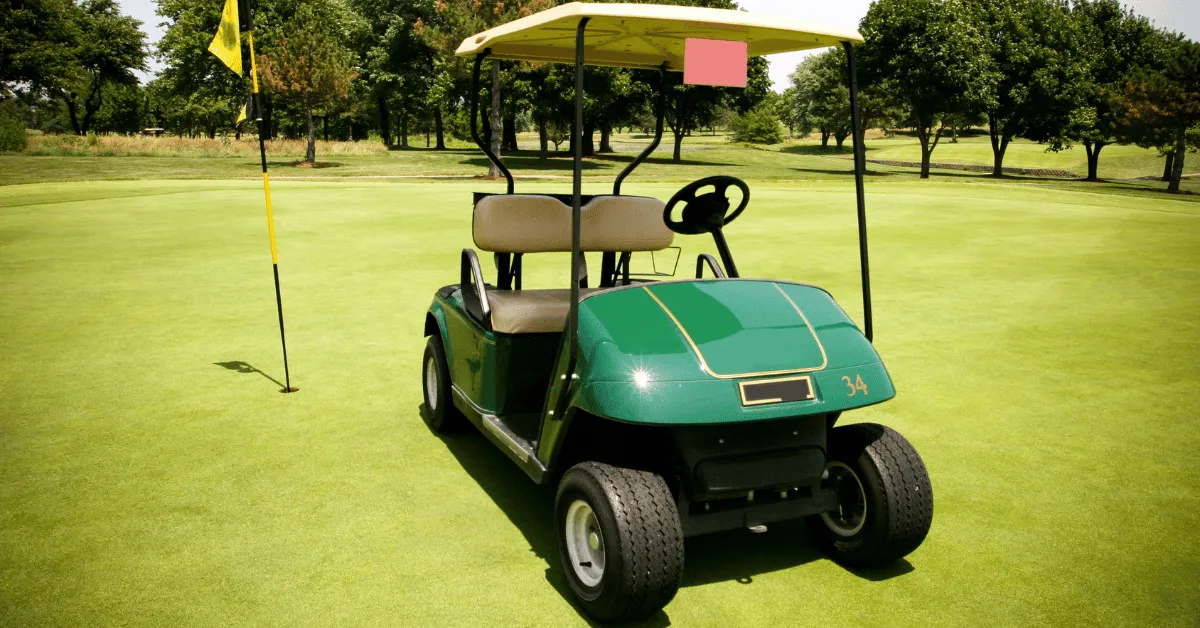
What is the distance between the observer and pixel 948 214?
53.1ft

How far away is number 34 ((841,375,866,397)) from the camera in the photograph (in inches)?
117

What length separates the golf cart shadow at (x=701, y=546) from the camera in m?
3.25

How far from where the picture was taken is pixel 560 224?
4.57m

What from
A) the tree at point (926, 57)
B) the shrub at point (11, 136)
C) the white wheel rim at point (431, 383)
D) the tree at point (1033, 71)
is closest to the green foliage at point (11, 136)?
the shrub at point (11, 136)

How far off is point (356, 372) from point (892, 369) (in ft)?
12.1

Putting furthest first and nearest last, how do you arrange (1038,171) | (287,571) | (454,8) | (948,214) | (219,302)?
(1038,171)
(454,8)
(948,214)
(219,302)
(287,571)

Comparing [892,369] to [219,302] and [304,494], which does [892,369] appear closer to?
[304,494]

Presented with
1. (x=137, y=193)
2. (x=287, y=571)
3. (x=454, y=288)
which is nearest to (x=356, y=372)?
(x=454, y=288)

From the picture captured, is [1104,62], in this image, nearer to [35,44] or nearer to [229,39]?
[229,39]

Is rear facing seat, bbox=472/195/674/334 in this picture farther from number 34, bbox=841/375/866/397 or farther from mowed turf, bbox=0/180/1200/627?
number 34, bbox=841/375/866/397

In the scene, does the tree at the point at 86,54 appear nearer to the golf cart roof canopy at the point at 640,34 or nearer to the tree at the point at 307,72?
the tree at the point at 307,72

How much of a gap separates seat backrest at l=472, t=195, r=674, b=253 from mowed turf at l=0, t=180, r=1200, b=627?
1.14 meters

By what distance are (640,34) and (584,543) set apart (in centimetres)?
223

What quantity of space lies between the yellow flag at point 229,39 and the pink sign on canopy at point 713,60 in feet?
10.8
